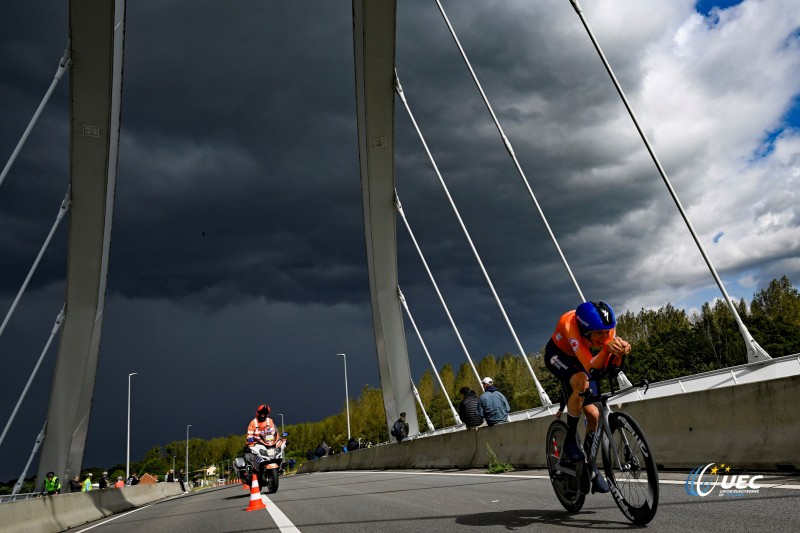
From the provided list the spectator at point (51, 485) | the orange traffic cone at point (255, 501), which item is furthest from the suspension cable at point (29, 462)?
the orange traffic cone at point (255, 501)

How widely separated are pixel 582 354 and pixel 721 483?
2.63 metres

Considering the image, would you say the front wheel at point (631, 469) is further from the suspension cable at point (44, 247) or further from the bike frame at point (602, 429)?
the suspension cable at point (44, 247)

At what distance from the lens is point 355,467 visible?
26859 millimetres

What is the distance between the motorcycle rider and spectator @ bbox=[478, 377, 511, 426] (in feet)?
13.9

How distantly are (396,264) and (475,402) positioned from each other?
34.8 ft

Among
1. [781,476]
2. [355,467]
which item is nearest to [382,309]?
[355,467]

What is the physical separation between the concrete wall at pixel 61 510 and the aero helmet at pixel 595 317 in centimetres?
757

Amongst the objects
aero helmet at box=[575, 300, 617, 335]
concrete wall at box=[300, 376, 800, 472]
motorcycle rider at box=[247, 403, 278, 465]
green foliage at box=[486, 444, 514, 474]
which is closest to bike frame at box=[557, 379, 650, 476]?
aero helmet at box=[575, 300, 617, 335]

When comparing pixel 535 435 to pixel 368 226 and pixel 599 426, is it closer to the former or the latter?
pixel 599 426

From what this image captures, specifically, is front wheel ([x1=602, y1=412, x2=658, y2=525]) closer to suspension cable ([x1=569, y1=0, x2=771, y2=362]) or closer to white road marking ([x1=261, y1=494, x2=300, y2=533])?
white road marking ([x1=261, y1=494, x2=300, y2=533])

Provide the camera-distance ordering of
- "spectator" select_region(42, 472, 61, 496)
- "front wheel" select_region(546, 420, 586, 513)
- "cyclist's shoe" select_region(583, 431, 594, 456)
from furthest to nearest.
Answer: "spectator" select_region(42, 472, 61, 496)
"front wheel" select_region(546, 420, 586, 513)
"cyclist's shoe" select_region(583, 431, 594, 456)

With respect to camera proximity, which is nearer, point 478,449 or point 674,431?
point 674,431

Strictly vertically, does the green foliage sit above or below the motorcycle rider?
below

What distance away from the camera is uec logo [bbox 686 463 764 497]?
5512mm
